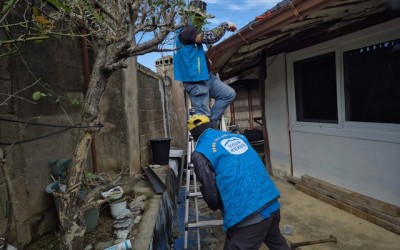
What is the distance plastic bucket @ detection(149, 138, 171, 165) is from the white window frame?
2.44 metres

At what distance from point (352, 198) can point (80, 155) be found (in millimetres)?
3839

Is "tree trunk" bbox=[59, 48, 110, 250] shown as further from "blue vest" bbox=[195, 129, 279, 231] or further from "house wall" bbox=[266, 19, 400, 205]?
"house wall" bbox=[266, 19, 400, 205]

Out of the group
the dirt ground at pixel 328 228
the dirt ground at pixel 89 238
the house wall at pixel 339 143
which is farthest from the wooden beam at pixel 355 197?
the dirt ground at pixel 89 238

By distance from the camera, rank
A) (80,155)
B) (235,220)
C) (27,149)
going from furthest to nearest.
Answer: (27,149) < (235,220) < (80,155)

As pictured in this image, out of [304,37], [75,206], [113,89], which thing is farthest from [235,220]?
[304,37]

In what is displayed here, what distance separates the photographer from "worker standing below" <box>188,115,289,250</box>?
238cm

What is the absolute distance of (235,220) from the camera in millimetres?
2373

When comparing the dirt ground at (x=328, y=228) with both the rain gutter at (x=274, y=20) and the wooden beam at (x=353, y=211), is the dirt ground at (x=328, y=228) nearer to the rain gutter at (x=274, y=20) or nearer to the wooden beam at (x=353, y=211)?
the wooden beam at (x=353, y=211)

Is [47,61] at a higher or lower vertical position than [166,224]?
higher

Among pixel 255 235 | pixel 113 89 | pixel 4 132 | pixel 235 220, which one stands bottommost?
pixel 255 235

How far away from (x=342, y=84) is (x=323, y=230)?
2.13 meters

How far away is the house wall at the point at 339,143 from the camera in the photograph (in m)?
3.92

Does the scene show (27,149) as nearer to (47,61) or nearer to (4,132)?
(4,132)

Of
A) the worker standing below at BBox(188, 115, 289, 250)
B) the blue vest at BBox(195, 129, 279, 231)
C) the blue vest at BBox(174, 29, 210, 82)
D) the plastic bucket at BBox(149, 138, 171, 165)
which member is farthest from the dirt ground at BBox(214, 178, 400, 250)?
the blue vest at BBox(174, 29, 210, 82)
